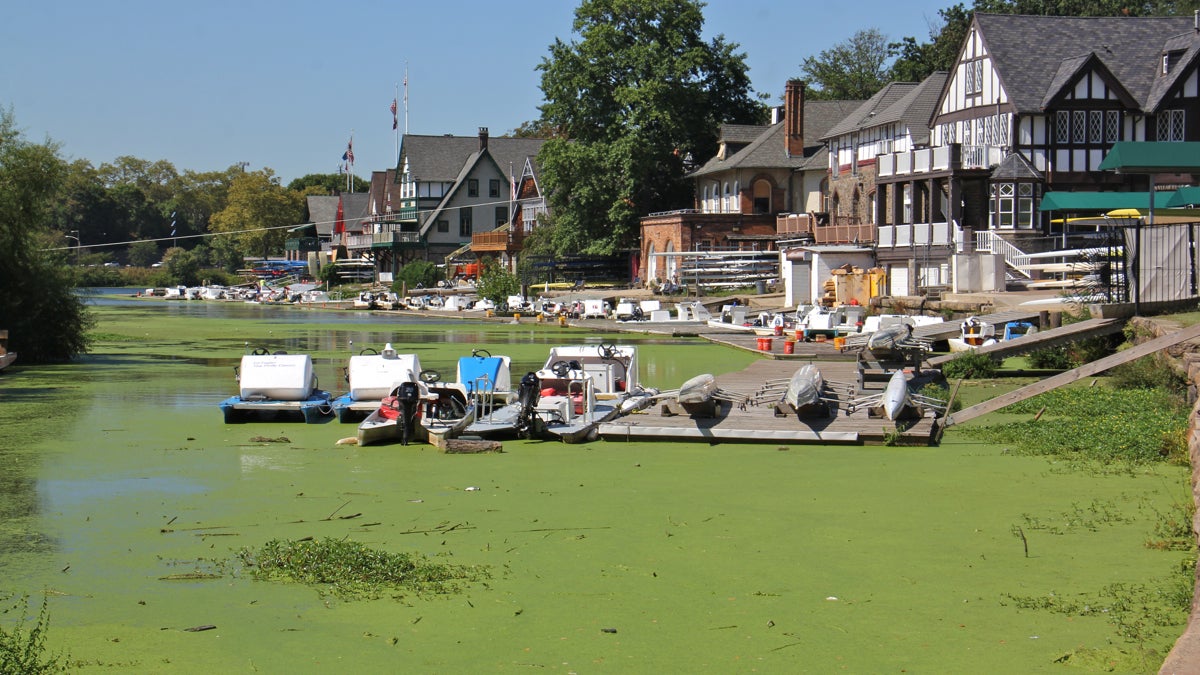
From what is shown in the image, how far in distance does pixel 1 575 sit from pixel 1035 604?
321 inches

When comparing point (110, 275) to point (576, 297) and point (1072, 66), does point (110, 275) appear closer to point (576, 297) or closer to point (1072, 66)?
point (576, 297)

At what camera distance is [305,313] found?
7331 cm

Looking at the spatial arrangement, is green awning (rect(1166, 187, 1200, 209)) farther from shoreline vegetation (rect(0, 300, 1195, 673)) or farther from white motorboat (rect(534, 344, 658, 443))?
white motorboat (rect(534, 344, 658, 443))

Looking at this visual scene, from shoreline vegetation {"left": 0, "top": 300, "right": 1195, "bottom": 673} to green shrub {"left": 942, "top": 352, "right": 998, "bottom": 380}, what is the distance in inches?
188

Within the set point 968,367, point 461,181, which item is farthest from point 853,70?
point 968,367

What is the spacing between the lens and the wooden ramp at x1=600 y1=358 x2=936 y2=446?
59.1 ft

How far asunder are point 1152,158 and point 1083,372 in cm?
1025

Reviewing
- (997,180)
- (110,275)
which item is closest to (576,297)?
(997,180)

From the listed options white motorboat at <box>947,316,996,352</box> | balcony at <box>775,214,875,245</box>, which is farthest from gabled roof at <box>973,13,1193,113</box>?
white motorboat at <box>947,316,996,352</box>

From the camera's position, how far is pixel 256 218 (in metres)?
136

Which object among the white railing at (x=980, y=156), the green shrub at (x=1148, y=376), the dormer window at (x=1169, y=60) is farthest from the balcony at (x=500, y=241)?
the green shrub at (x=1148, y=376)

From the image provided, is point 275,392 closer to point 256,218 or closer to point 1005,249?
point 1005,249

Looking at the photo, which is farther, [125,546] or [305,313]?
[305,313]

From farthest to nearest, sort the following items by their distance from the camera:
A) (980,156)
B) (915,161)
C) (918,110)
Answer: (918,110), (915,161), (980,156)
